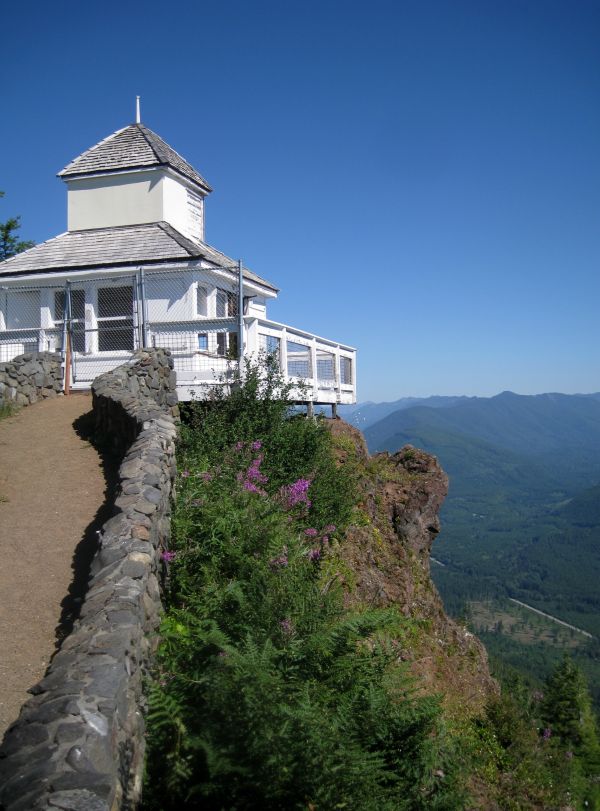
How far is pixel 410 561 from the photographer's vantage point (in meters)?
13.0

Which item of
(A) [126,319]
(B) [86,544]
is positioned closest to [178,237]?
(A) [126,319]

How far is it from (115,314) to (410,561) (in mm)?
10209

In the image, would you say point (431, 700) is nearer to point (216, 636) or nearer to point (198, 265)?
point (216, 636)

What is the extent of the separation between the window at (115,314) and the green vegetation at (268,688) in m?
9.50

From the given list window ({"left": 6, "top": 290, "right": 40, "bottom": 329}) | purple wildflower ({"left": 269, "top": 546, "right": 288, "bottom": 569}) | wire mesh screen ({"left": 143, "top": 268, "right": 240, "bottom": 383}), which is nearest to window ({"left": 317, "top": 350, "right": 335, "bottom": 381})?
wire mesh screen ({"left": 143, "top": 268, "right": 240, "bottom": 383})

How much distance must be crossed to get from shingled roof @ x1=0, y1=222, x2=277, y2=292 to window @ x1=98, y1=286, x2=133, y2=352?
852mm

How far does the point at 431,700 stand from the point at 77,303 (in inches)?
603

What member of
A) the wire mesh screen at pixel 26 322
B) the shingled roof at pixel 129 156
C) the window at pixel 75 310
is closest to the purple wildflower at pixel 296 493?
the wire mesh screen at pixel 26 322

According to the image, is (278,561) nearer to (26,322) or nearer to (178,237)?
(178,237)

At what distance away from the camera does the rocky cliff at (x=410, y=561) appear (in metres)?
10.2

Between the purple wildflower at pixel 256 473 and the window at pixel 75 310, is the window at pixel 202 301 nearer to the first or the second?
the window at pixel 75 310

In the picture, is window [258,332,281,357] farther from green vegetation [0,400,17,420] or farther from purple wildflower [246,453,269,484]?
green vegetation [0,400,17,420]

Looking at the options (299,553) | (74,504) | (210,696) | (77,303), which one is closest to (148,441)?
(74,504)

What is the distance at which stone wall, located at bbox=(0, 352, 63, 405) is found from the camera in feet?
45.2
